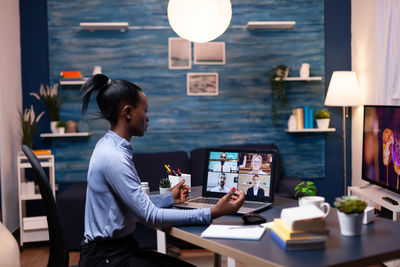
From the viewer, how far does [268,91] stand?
4570mm

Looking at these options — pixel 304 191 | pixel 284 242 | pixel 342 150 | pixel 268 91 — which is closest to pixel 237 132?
pixel 268 91

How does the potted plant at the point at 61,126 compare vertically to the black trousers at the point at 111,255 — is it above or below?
above

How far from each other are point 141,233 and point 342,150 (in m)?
2.31

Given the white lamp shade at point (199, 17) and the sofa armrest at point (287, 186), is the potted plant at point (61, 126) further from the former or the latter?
the sofa armrest at point (287, 186)

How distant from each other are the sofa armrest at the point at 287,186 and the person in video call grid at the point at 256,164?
1.89 m

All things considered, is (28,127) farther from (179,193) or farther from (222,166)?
(222,166)

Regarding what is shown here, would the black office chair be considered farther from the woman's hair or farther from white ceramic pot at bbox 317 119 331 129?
white ceramic pot at bbox 317 119 331 129

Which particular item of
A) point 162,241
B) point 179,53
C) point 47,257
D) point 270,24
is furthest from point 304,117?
point 47,257

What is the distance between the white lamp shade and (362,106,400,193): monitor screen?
1.40m

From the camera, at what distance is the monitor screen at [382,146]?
10.2 feet

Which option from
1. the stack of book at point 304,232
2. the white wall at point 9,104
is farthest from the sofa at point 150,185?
the stack of book at point 304,232

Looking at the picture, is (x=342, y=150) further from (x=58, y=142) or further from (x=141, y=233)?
(x=58, y=142)

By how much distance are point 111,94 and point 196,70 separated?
275 centimetres

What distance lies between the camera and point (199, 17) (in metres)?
2.78
